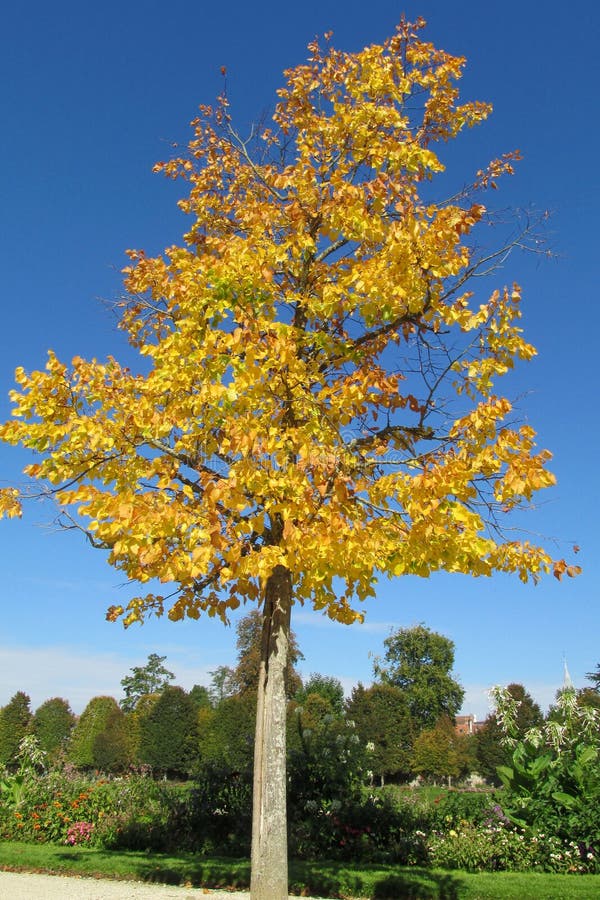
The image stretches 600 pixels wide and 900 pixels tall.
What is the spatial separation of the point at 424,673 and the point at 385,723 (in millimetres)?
19290

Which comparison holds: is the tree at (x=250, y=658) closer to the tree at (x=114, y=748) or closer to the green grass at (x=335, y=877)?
the tree at (x=114, y=748)

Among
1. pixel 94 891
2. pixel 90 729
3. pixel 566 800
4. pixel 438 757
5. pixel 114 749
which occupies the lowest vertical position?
pixel 94 891

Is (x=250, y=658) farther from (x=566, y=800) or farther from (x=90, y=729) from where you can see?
(x=566, y=800)

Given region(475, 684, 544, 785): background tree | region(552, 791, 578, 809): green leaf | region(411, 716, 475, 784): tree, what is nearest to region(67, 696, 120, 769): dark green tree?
region(411, 716, 475, 784): tree

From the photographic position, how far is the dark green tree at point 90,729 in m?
33.2

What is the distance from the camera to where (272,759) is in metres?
4.76

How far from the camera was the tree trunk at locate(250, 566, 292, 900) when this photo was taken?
4.58 meters

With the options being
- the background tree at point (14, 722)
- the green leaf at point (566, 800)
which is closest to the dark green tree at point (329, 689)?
the background tree at point (14, 722)

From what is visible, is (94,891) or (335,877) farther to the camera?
(335,877)

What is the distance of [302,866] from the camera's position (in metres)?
7.93

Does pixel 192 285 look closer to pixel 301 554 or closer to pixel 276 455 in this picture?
pixel 276 455

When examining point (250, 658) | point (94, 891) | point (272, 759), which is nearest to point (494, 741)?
point (250, 658)

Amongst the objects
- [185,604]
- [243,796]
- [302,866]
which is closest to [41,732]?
[243,796]

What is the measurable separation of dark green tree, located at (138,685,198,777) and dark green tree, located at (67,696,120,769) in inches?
211
